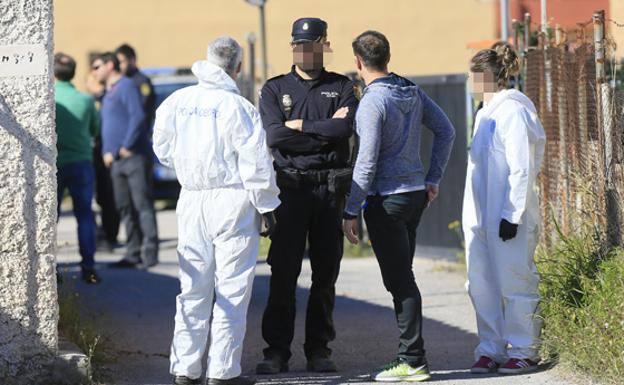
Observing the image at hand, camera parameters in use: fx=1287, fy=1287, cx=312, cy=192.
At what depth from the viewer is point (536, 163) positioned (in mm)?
7348

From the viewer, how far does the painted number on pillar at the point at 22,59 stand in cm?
661

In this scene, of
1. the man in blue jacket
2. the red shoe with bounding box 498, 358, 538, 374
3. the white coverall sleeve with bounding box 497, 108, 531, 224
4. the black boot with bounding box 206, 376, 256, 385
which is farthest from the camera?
the man in blue jacket

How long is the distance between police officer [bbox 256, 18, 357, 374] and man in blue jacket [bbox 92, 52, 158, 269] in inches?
199

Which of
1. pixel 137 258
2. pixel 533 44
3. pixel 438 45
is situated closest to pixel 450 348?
pixel 533 44

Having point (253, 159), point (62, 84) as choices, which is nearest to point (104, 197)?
point (62, 84)

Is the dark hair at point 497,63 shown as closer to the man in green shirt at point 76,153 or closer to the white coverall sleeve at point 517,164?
the white coverall sleeve at point 517,164

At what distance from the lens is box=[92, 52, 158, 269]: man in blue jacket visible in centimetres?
1234

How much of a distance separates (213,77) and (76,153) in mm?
4740

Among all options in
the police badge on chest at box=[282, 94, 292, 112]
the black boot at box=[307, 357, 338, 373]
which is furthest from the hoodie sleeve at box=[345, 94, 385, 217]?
the black boot at box=[307, 357, 338, 373]

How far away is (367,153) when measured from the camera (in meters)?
6.87

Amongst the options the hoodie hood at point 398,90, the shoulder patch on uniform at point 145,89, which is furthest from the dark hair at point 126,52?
the hoodie hood at point 398,90

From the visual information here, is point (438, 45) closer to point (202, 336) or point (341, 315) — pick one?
point (341, 315)

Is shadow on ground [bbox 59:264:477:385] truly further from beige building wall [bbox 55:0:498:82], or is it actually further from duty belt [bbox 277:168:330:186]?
beige building wall [bbox 55:0:498:82]

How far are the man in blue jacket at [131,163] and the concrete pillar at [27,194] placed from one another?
5542 millimetres
